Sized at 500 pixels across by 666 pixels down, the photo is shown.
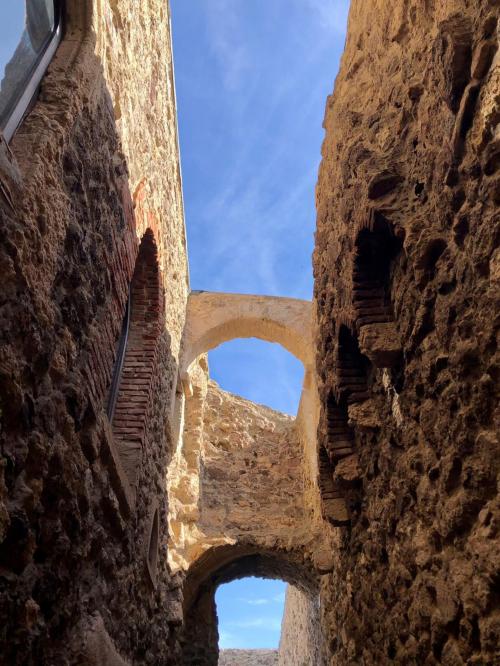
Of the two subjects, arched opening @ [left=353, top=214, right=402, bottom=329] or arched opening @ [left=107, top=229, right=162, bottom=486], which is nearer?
arched opening @ [left=353, top=214, right=402, bottom=329]

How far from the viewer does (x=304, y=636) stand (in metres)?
8.89

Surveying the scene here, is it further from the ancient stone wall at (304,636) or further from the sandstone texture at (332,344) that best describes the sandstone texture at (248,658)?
the sandstone texture at (332,344)

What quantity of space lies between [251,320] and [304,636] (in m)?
5.35

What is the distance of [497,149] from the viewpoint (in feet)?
5.15

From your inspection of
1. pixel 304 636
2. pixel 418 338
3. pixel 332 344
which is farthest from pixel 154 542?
pixel 304 636

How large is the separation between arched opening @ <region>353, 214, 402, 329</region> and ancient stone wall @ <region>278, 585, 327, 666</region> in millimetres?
4328

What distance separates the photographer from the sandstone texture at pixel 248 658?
593 inches

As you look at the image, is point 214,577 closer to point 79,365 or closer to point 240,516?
point 240,516

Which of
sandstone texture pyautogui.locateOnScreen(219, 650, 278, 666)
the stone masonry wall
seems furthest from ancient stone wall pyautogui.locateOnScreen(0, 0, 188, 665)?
sandstone texture pyautogui.locateOnScreen(219, 650, 278, 666)

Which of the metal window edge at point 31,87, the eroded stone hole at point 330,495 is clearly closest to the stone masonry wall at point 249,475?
the eroded stone hole at point 330,495

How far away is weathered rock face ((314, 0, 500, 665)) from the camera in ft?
5.14

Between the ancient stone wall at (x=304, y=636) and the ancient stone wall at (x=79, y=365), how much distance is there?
3111 mm

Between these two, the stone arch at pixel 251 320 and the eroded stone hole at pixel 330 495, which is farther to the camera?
the stone arch at pixel 251 320

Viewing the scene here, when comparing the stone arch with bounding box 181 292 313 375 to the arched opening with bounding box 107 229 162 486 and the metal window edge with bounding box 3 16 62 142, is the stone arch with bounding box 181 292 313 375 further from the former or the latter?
the metal window edge with bounding box 3 16 62 142
